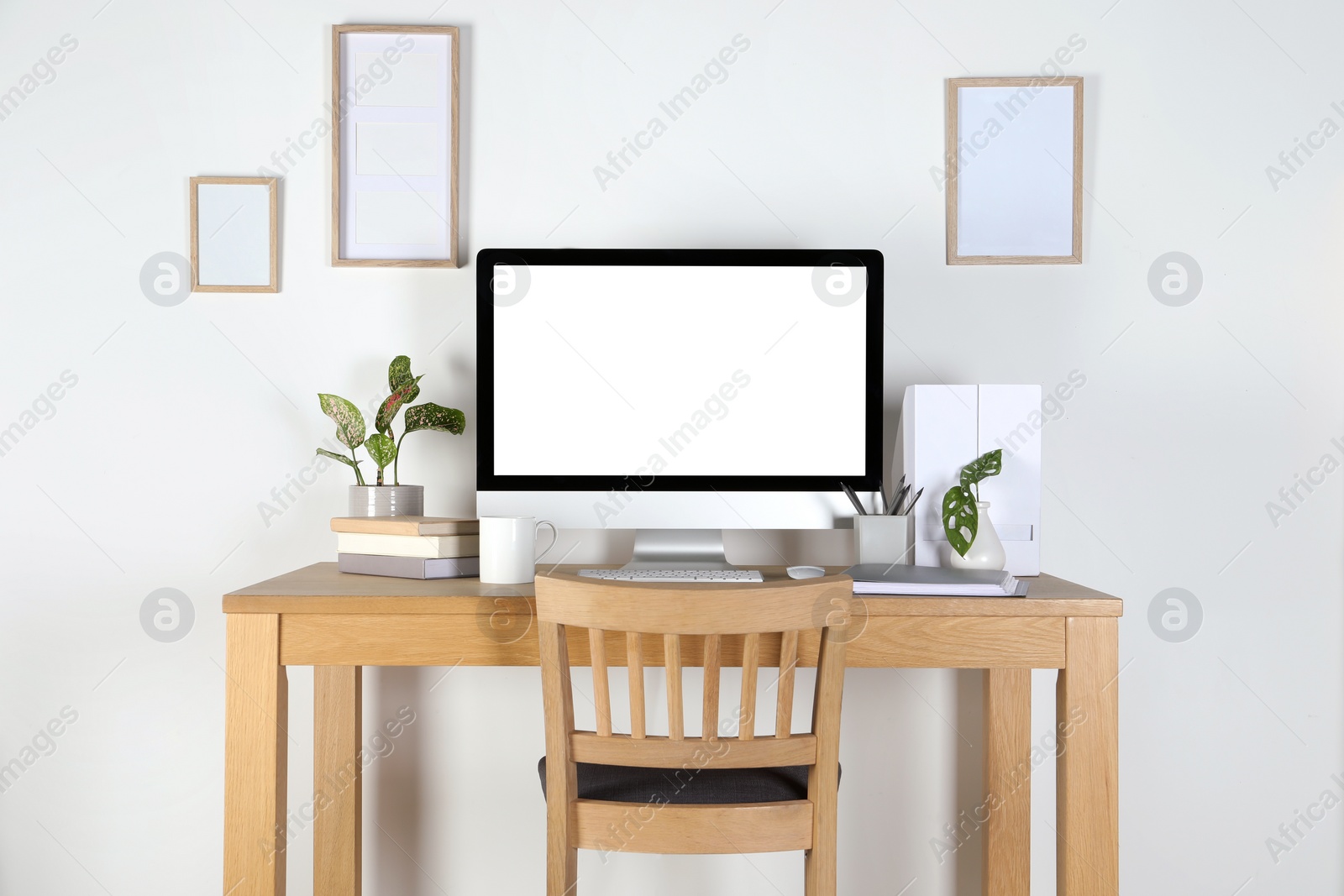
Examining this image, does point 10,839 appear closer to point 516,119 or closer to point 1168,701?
point 516,119

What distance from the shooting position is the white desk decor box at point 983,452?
4.85ft

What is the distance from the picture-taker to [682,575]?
133 centimetres

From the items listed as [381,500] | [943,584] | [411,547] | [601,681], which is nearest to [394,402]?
[381,500]

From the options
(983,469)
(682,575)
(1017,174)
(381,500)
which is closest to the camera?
(682,575)

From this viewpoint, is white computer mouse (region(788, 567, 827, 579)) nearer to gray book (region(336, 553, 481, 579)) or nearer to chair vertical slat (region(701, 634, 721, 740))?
chair vertical slat (region(701, 634, 721, 740))

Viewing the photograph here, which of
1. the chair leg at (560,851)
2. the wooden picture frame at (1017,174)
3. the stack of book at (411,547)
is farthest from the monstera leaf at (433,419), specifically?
the wooden picture frame at (1017,174)

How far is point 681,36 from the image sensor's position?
178 cm

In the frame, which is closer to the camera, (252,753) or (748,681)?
(748,681)

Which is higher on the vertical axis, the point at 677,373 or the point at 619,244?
the point at 619,244

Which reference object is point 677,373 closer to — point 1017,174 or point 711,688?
point 711,688

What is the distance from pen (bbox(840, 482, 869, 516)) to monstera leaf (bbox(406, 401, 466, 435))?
74cm

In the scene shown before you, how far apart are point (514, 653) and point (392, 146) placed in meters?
1.13

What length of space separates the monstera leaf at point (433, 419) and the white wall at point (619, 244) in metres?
0.14

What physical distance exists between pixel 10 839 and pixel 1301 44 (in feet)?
10.2
